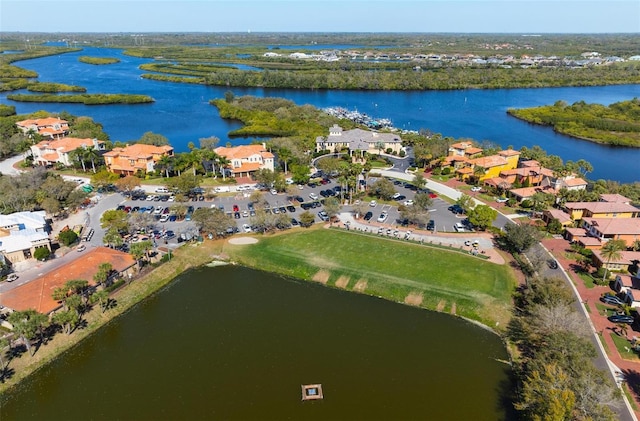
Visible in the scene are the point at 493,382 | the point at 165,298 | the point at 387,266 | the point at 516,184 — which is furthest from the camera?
the point at 516,184

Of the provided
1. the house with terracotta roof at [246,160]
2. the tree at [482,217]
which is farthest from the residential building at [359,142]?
the tree at [482,217]

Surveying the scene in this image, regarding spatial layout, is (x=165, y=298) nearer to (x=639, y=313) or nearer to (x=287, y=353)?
(x=287, y=353)

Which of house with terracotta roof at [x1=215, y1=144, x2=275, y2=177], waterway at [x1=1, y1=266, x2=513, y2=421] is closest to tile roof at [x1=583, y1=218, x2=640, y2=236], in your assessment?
waterway at [x1=1, y1=266, x2=513, y2=421]

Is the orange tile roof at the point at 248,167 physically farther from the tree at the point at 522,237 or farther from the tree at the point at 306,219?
the tree at the point at 522,237

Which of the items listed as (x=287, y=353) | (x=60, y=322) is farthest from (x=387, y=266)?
(x=60, y=322)

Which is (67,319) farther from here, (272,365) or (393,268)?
(393,268)

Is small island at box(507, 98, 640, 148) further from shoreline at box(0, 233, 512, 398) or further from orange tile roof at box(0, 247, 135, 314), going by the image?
orange tile roof at box(0, 247, 135, 314)
